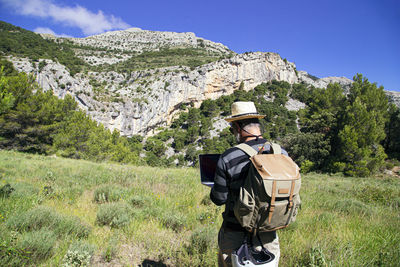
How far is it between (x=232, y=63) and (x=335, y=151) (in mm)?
54139

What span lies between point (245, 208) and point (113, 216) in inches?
102

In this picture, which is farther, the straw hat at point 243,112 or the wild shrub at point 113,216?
the wild shrub at point 113,216

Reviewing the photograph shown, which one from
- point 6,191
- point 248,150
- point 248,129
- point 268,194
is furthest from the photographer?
point 6,191

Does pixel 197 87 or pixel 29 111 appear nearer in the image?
pixel 29 111

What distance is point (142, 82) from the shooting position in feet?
209

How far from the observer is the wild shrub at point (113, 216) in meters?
2.81

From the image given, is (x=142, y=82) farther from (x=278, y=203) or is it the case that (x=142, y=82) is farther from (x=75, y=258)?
(x=278, y=203)

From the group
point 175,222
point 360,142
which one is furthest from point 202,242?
point 360,142

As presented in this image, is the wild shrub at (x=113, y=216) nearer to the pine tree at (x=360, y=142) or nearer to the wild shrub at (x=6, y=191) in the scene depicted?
the wild shrub at (x=6, y=191)

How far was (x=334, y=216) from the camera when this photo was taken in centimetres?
336

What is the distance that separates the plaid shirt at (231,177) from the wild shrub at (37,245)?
197cm

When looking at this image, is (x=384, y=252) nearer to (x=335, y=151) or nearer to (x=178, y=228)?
(x=178, y=228)

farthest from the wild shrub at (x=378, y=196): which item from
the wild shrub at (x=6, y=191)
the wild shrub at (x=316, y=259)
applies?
the wild shrub at (x=6, y=191)

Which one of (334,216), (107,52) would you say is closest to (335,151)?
(334,216)
